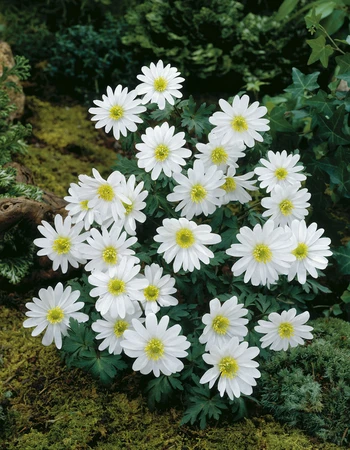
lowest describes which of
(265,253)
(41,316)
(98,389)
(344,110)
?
(98,389)

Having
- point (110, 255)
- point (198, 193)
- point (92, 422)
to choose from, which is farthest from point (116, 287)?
point (92, 422)

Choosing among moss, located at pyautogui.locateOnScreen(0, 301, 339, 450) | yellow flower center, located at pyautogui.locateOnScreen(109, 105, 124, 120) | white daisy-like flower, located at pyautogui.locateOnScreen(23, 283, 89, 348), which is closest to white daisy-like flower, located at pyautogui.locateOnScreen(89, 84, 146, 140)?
yellow flower center, located at pyautogui.locateOnScreen(109, 105, 124, 120)

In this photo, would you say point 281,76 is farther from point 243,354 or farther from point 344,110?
point 243,354

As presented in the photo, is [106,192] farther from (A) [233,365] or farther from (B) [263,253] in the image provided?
(A) [233,365]

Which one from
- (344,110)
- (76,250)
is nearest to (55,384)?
(76,250)

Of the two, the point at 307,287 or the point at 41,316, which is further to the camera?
the point at 307,287

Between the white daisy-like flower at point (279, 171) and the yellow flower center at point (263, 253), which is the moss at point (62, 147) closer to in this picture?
the white daisy-like flower at point (279, 171)

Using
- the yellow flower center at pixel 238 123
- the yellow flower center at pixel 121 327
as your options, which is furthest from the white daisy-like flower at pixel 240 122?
the yellow flower center at pixel 121 327

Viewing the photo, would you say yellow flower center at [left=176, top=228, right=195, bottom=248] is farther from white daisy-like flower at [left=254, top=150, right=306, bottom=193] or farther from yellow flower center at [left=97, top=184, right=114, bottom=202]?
white daisy-like flower at [left=254, top=150, right=306, bottom=193]
